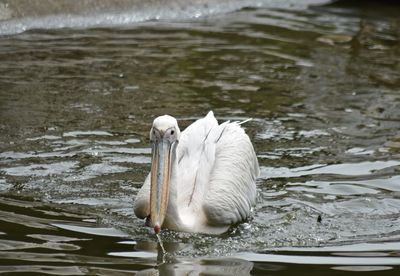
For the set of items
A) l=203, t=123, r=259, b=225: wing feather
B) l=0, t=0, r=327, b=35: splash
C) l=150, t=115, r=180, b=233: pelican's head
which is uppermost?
l=0, t=0, r=327, b=35: splash

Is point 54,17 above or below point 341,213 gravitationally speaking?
above

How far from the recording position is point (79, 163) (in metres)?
6.82

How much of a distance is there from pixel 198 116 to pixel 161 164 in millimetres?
2485

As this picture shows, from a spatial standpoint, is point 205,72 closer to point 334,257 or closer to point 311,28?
point 311,28

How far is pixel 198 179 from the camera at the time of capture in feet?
20.1

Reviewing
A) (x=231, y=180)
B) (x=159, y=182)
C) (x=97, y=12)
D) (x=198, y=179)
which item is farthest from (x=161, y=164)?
(x=97, y=12)

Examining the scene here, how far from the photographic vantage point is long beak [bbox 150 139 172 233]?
546cm

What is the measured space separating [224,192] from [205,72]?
3589 mm

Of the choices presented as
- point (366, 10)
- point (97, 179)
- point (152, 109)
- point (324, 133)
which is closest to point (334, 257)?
point (97, 179)

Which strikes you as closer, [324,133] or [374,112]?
[324,133]

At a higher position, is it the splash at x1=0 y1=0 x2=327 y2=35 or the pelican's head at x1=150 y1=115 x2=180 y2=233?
the splash at x1=0 y1=0 x2=327 y2=35

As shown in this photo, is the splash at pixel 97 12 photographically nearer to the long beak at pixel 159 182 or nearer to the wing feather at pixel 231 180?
the wing feather at pixel 231 180

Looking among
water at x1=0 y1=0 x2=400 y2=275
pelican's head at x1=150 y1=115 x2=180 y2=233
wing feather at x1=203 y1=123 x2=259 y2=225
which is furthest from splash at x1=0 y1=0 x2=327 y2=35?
pelican's head at x1=150 y1=115 x2=180 y2=233

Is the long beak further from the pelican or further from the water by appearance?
the water
